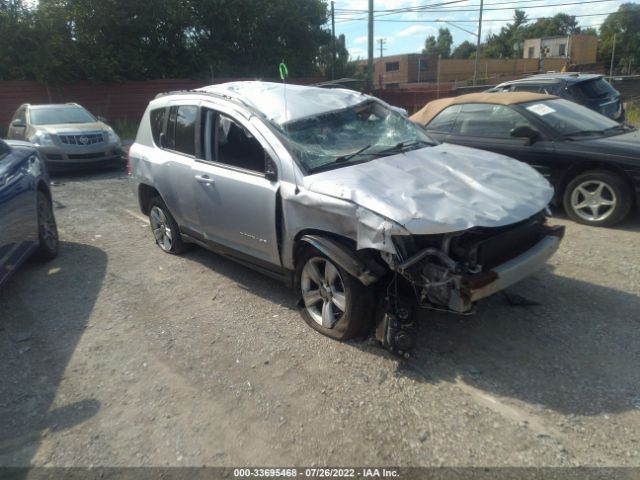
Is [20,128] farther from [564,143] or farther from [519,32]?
[519,32]

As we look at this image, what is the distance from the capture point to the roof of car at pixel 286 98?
4223mm

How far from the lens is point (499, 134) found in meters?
6.55

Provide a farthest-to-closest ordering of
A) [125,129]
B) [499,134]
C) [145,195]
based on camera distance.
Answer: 1. [125,129]
2. [499,134]
3. [145,195]

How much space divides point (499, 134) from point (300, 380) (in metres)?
4.75

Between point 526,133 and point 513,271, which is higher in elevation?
point 526,133

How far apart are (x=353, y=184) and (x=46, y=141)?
9.39 m

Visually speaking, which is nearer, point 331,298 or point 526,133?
point 331,298

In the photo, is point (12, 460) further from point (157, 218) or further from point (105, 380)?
point (157, 218)

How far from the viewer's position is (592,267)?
4.68 meters

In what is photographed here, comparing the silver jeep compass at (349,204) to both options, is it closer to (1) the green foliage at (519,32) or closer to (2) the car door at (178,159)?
(2) the car door at (178,159)

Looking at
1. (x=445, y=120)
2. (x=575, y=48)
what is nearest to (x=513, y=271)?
(x=445, y=120)

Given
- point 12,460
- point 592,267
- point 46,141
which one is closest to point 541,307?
A: point 592,267

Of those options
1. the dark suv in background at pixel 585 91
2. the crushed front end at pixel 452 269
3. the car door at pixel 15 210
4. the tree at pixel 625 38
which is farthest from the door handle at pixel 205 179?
the tree at pixel 625 38

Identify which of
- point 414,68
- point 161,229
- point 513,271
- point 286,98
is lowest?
point 161,229
